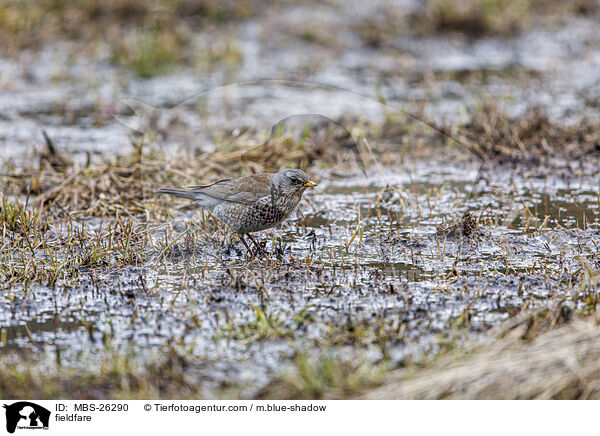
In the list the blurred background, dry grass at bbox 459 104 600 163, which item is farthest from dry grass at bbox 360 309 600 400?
the blurred background

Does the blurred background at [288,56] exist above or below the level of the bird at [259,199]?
above

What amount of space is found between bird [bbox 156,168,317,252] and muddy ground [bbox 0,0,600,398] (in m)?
0.29

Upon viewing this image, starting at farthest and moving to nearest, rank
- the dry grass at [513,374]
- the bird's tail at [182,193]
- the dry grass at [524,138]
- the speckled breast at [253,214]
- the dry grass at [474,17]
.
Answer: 1. the dry grass at [474,17]
2. the dry grass at [524,138]
3. the bird's tail at [182,193]
4. the speckled breast at [253,214]
5. the dry grass at [513,374]

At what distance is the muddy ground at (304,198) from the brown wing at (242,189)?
409 millimetres

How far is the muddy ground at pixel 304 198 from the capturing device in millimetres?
4055

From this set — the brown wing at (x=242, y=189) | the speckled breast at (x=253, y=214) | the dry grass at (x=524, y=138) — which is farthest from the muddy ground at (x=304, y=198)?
the brown wing at (x=242, y=189)

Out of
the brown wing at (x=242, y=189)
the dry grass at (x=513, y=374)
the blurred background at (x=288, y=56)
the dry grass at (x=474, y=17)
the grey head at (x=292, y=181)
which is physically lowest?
the dry grass at (x=513, y=374)

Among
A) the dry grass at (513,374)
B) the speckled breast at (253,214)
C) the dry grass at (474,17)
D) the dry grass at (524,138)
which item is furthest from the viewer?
the dry grass at (474,17)

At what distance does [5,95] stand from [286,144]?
4.25 metres
